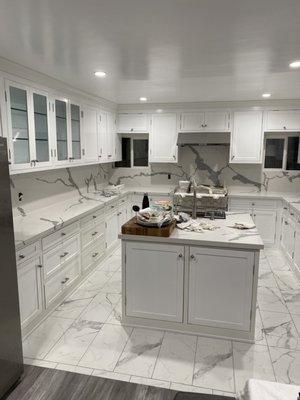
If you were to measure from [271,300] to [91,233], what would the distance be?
2.29 meters

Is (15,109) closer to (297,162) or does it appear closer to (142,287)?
(142,287)

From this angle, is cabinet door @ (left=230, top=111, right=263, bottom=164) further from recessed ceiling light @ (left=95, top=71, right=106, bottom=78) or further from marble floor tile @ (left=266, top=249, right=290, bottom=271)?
recessed ceiling light @ (left=95, top=71, right=106, bottom=78)

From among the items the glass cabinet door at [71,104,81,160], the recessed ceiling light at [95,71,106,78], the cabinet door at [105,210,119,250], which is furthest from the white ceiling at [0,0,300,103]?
the cabinet door at [105,210,119,250]

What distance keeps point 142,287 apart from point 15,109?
6.55ft

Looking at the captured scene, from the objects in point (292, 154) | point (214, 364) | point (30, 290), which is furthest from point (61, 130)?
point (292, 154)

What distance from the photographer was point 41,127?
10.6ft

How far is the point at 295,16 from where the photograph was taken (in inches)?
68.7

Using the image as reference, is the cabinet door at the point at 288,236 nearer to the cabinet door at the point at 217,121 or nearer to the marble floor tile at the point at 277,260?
the marble floor tile at the point at 277,260

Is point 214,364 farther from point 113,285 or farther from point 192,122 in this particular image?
point 192,122

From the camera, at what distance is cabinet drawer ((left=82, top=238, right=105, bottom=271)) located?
3.85 metres

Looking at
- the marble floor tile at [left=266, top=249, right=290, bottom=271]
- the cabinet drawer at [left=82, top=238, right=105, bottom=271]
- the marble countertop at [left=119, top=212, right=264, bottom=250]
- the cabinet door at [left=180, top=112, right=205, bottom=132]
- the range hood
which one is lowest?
the marble floor tile at [left=266, top=249, right=290, bottom=271]

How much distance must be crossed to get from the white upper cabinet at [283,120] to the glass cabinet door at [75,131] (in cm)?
296

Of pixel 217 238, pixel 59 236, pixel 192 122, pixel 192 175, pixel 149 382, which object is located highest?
pixel 192 122

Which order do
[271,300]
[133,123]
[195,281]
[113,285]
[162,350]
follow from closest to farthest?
[162,350], [195,281], [271,300], [113,285], [133,123]
